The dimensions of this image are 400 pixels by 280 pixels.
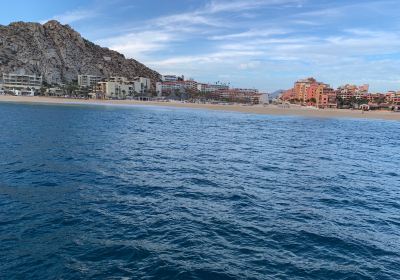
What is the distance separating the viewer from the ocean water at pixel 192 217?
11211 millimetres

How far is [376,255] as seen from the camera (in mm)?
12703

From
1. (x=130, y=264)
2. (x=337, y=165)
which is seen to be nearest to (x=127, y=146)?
(x=337, y=165)

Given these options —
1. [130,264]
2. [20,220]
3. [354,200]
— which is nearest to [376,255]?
[354,200]

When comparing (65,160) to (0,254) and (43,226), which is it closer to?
(43,226)

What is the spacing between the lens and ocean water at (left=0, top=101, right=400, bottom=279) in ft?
36.8

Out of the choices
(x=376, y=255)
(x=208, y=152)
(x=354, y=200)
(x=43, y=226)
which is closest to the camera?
(x=376, y=255)

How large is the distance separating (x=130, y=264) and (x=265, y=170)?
17541mm

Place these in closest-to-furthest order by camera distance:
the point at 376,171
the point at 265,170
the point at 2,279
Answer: the point at 2,279
the point at 265,170
the point at 376,171

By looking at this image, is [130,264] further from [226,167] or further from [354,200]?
[226,167]

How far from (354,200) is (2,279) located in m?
17.9

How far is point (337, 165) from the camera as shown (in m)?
31.0

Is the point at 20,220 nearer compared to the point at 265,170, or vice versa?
the point at 20,220

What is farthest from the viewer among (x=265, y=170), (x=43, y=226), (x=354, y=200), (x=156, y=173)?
(x=265, y=170)

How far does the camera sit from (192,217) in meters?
15.7
